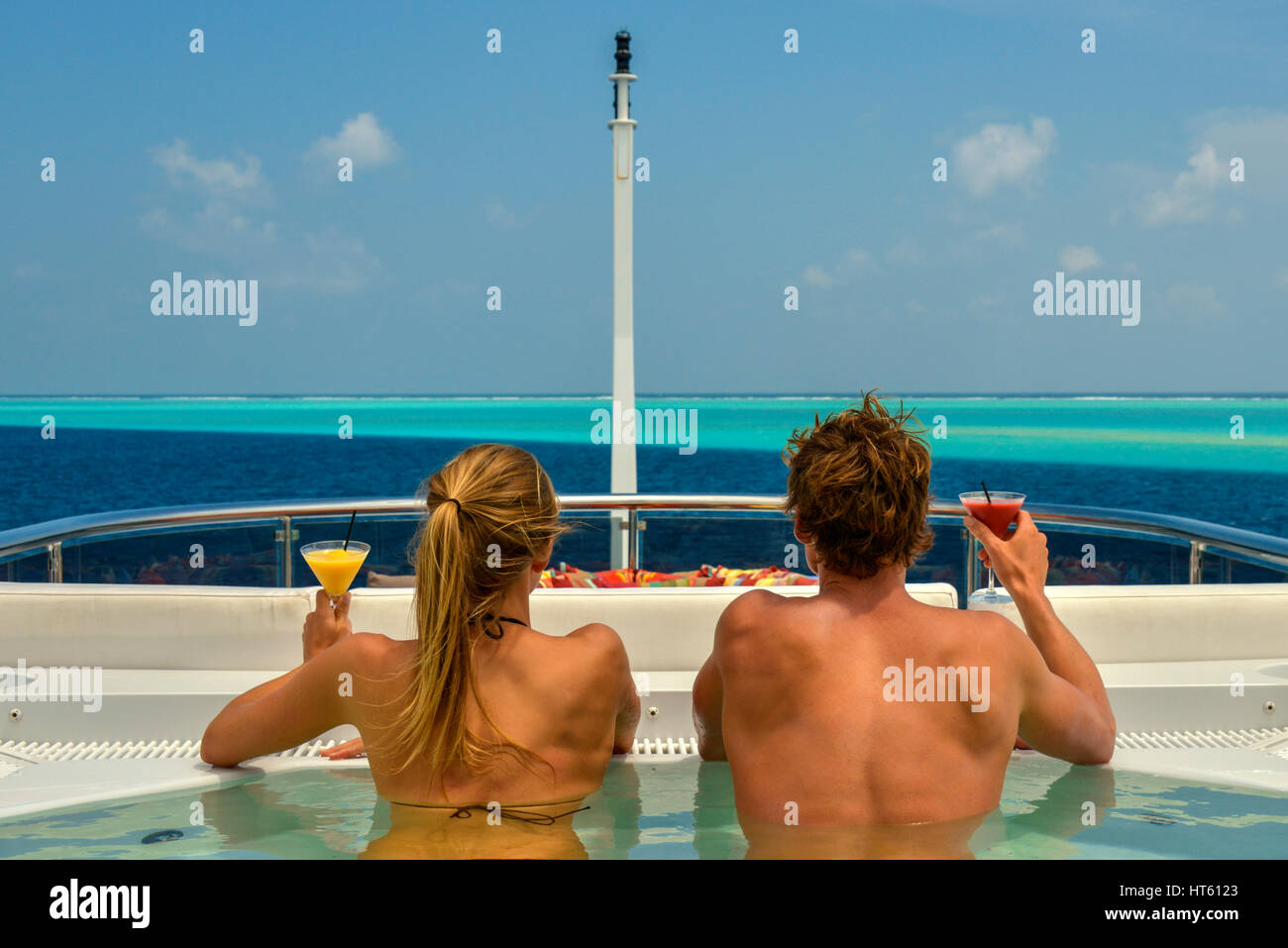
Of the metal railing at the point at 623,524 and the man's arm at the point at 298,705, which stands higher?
the metal railing at the point at 623,524

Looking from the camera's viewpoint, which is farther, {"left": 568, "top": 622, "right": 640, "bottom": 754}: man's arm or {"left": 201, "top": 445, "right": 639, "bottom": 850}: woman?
{"left": 568, "top": 622, "right": 640, "bottom": 754}: man's arm

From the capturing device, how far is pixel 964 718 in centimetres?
189

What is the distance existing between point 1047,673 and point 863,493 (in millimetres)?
527

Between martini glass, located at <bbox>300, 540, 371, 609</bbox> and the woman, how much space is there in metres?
0.41

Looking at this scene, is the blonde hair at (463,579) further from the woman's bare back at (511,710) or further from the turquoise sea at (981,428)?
the turquoise sea at (981,428)

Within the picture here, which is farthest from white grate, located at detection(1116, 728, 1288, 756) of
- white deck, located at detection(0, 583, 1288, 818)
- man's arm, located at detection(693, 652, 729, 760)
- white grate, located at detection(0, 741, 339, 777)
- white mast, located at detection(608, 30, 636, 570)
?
white mast, located at detection(608, 30, 636, 570)

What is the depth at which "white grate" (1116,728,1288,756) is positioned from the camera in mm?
3080

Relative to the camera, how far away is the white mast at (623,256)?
7117 millimetres

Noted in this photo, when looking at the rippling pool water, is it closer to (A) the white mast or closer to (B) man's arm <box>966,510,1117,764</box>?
(B) man's arm <box>966,510,1117,764</box>

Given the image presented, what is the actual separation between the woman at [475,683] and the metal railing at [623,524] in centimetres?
214

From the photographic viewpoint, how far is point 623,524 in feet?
15.7

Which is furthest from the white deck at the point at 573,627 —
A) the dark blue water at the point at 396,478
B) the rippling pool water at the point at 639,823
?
the dark blue water at the point at 396,478
